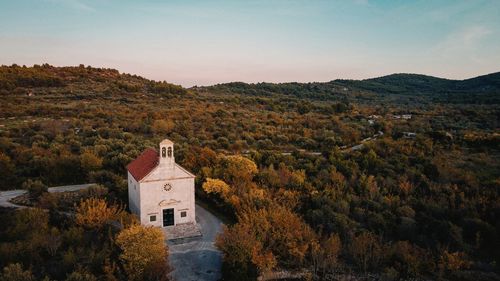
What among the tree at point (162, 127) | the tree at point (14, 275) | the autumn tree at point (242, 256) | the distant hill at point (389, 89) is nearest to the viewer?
the tree at point (14, 275)

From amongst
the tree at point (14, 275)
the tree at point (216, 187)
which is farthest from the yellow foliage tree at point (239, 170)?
the tree at point (14, 275)

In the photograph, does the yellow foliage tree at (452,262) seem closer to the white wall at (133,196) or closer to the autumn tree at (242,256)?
the autumn tree at (242,256)

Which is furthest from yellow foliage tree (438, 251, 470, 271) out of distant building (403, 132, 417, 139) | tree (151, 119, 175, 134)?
tree (151, 119, 175, 134)

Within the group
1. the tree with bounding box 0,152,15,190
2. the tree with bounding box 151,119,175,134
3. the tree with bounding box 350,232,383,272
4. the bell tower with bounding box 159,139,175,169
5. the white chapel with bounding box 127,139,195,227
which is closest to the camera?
the tree with bounding box 350,232,383,272

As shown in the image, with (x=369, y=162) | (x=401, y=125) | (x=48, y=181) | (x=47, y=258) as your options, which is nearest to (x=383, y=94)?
(x=401, y=125)

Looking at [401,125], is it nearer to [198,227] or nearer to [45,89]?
[198,227]

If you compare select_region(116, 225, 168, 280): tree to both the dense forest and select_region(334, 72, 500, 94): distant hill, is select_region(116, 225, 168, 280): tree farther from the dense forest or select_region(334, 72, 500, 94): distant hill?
select_region(334, 72, 500, 94): distant hill
